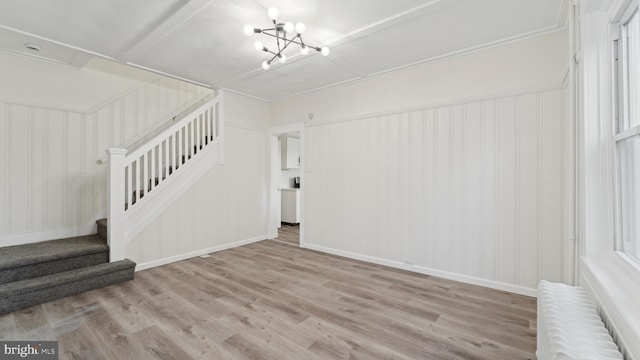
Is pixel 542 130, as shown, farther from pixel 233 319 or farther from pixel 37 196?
pixel 37 196

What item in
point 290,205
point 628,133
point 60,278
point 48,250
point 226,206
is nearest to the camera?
point 628,133

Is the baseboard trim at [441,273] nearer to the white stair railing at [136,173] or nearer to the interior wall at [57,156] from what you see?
the white stair railing at [136,173]

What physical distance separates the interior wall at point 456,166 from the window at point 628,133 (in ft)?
4.14

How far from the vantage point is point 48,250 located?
3.07 m

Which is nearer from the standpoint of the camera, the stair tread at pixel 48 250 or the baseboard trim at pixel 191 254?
the stair tread at pixel 48 250

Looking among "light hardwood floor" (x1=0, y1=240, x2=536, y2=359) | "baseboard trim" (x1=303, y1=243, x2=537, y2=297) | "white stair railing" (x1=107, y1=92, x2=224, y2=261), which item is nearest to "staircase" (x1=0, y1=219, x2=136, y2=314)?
"light hardwood floor" (x1=0, y1=240, x2=536, y2=359)

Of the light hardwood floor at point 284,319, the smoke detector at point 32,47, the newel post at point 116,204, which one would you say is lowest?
the light hardwood floor at point 284,319

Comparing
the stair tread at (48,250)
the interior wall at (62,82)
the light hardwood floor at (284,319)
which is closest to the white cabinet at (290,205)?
the light hardwood floor at (284,319)

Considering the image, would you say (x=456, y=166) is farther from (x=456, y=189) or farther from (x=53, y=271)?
(x=53, y=271)

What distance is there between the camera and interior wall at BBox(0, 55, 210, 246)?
3.30 meters

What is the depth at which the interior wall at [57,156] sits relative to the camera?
330 cm

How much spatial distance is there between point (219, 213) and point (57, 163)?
2.21 meters

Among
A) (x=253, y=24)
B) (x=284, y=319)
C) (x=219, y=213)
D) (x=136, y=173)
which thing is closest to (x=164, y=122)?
(x=136, y=173)

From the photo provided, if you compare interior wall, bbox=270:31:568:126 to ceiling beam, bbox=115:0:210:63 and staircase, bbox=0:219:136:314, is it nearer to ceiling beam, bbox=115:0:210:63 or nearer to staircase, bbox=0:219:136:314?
ceiling beam, bbox=115:0:210:63
